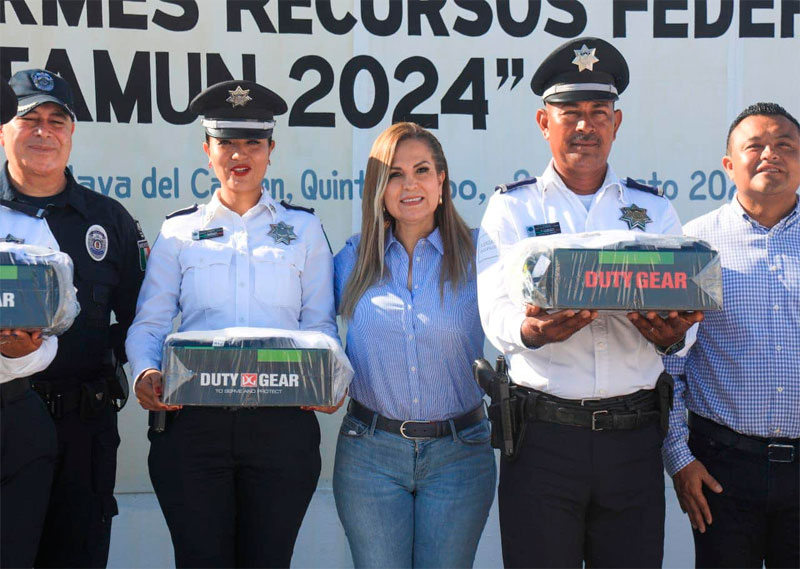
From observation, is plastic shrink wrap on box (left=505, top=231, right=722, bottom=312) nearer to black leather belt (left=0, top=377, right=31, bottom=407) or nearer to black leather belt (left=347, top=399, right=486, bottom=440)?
black leather belt (left=347, top=399, right=486, bottom=440)

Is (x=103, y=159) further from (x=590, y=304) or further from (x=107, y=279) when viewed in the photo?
(x=590, y=304)

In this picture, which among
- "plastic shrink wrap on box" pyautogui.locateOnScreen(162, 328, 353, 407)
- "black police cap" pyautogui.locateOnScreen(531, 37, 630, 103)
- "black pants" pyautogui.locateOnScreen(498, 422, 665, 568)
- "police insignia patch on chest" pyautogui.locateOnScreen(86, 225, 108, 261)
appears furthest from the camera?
"police insignia patch on chest" pyautogui.locateOnScreen(86, 225, 108, 261)

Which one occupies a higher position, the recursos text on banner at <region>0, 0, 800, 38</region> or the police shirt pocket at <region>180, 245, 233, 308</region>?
the recursos text on banner at <region>0, 0, 800, 38</region>

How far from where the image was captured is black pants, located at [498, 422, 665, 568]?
2.57 m

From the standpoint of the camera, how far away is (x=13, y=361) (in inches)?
101

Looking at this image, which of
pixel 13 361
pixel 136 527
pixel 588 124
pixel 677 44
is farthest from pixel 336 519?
pixel 677 44

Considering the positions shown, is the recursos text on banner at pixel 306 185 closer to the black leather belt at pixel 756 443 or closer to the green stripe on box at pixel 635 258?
the black leather belt at pixel 756 443

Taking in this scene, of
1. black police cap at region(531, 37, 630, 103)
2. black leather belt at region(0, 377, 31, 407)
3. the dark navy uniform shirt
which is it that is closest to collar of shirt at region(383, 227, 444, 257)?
black police cap at region(531, 37, 630, 103)

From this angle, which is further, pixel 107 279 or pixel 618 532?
pixel 107 279

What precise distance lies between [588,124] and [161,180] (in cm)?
208

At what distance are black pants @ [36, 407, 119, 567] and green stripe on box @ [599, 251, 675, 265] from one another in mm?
→ 1748

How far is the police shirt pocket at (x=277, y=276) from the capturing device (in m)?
2.92

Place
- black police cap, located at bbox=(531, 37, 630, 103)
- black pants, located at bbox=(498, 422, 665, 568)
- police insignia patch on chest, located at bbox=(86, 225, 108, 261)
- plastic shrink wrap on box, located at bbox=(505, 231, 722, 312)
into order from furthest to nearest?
police insignia patch on chest, located at bbox=(86, 225, 108, 261) → black police cap, located at bbox=(531, 37, 630, 103) → black pants, located at bbox=(498, 422, 665, 568) → plastic shrink wrap on box, located at bbox=(505, 231, 722, 312)

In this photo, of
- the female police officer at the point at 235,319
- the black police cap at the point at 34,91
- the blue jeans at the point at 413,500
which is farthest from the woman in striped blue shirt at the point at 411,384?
the black police cap at the point at 34,91
